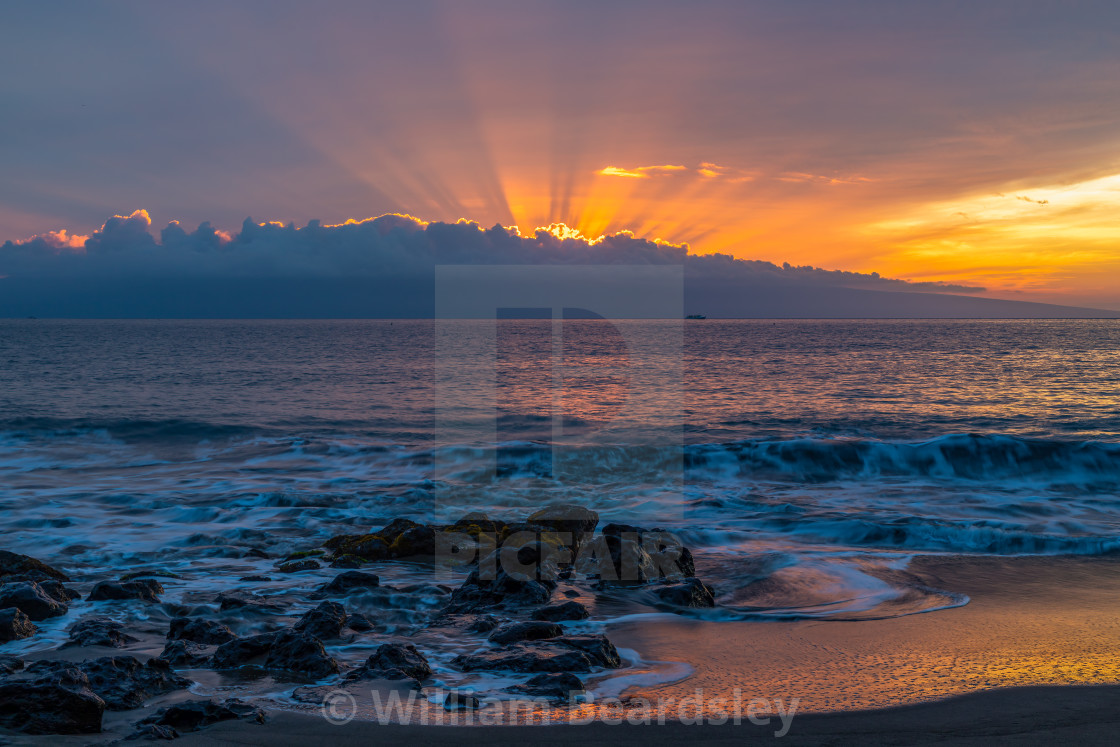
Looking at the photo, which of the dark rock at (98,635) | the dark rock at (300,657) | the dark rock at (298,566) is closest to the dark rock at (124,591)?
the dark rock at (98,635)

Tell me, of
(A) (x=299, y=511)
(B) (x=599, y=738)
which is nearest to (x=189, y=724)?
(B) (x=599, y=738)

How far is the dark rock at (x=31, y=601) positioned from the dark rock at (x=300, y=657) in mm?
3441

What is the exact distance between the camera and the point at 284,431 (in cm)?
2836

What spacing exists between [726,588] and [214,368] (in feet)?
196

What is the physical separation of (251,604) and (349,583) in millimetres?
1364

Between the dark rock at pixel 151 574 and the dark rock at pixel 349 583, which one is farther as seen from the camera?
the dark rock at pixel 151 574

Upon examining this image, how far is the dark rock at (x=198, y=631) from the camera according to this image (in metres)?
7.21

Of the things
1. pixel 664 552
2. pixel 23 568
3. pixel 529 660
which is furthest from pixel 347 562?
pixel 529 660

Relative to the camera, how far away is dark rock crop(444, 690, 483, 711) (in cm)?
557

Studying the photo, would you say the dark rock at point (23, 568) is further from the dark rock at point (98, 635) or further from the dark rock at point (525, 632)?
the dark rock at point (525, 632)

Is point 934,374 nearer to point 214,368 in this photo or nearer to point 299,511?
point 299,511

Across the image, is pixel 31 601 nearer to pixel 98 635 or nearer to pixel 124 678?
pixel 98 635

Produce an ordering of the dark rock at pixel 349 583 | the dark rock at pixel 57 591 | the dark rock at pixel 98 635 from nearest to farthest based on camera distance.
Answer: the dark rock at pixel 98 635, the dark rock at pixel 57 591, the dark rock at pixel 349 583

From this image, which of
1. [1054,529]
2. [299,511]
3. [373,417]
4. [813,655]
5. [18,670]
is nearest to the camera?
[18,670]
